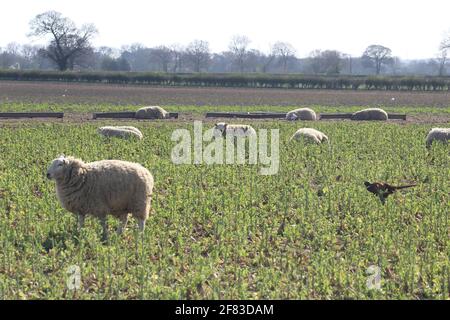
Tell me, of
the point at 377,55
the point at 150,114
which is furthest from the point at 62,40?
the point at 377,55

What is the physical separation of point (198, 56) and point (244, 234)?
490 ft

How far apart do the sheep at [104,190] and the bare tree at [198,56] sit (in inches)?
5722

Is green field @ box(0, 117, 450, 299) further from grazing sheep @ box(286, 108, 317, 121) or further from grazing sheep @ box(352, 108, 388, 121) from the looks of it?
grazing sheep @ box(352, 108, 388, 121)

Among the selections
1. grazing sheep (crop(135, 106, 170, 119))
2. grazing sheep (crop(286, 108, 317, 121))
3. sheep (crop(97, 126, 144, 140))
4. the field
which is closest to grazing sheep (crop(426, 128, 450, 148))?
the field

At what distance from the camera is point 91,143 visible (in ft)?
57.4

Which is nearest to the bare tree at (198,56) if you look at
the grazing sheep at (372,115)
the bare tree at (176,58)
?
the bare tree at (176,58)

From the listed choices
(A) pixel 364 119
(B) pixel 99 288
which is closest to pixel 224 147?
(B) pixel 99 288

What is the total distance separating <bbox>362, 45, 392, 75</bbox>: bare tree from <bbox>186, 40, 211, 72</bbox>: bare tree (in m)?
51.4

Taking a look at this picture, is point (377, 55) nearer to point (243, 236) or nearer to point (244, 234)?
point (244, 234)

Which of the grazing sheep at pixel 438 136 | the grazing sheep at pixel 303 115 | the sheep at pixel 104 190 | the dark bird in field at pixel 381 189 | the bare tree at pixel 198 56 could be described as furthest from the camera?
the bare tree at pixel 198 56

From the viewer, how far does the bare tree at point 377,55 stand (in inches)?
6811

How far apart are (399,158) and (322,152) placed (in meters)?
2.27

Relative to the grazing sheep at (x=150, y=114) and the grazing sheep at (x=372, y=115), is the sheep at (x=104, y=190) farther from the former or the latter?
the grazing sheep at (x=372, y=115)

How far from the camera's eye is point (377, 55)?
17375 centimetres
